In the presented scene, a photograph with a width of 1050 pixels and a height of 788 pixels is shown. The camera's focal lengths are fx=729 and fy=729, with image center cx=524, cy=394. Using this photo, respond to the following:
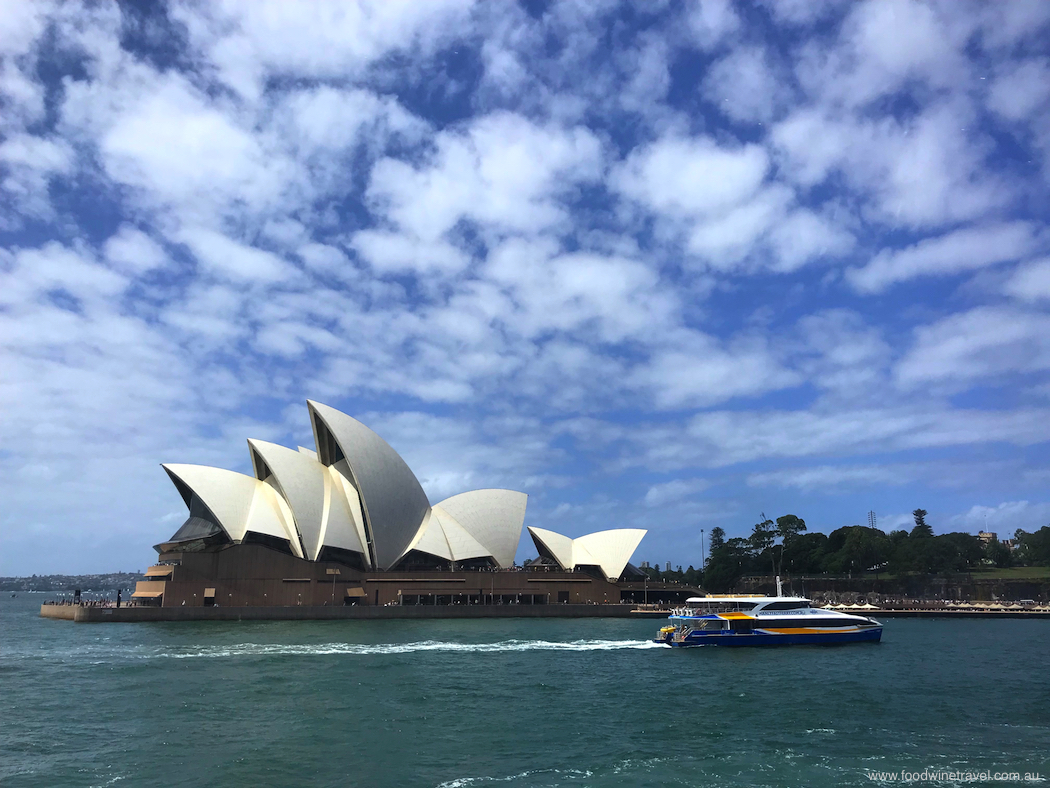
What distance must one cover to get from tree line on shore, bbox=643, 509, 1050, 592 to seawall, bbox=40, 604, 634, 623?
92.7 feet

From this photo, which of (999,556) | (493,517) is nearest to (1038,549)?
(999,556)

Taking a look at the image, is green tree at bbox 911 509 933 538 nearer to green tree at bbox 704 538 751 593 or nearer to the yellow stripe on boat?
green tree at bbox 704 538 751 593

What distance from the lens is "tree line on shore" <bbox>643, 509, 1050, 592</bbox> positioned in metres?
85.9

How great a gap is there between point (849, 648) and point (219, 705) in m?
30.2

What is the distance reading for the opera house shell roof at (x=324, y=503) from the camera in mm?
55781

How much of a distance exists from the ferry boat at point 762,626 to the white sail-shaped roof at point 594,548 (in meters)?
30.2

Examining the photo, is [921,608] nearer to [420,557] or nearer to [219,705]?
[420,557]

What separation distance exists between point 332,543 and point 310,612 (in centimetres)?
528

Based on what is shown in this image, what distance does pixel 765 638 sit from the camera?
37.1 meters

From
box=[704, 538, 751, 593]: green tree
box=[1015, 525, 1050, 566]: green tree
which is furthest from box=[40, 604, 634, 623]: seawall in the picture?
box=[1015, 525, 1050, 566]: green tree

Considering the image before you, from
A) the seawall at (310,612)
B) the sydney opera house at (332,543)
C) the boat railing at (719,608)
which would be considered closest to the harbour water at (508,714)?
the boat railing at (719,608)

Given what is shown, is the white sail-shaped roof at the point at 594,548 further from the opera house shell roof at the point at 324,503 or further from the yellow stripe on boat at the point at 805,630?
the yellow stripe on boat at the point at 805,630

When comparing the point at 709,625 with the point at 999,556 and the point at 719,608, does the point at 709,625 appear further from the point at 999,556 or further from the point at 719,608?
the point at 999,556

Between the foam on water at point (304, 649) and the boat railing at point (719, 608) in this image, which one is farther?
the boat railing at point (719, 608)
